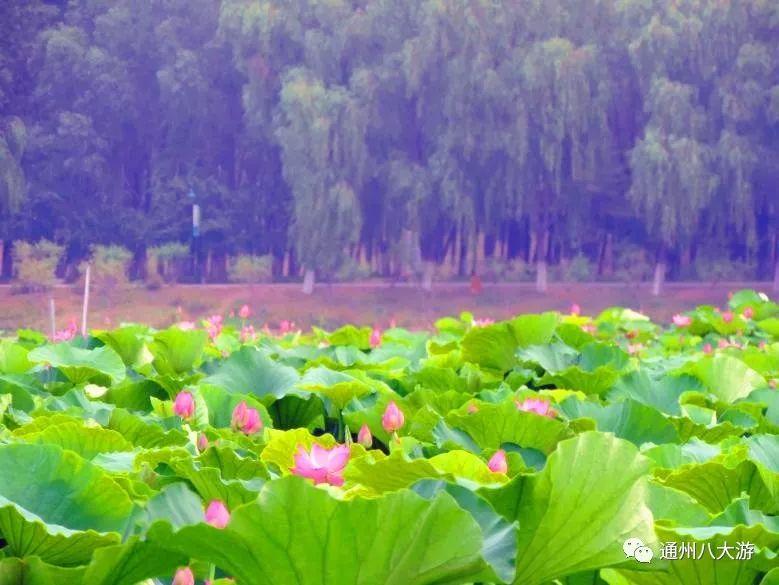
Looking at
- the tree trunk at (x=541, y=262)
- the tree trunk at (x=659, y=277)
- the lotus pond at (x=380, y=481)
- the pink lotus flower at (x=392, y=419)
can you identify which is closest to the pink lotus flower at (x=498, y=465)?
the lotus pond at (x=380, y=481)

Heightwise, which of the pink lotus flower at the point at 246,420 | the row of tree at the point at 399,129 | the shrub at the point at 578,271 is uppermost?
the row of tree at the point at 399,129

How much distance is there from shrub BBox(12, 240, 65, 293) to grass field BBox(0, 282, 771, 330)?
1.26 feet

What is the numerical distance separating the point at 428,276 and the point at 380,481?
30.1 metres

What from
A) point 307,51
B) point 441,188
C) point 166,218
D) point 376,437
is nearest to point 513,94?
point 441,188

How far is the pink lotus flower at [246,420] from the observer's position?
134 cm

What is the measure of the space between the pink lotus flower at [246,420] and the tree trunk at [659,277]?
95.1ft

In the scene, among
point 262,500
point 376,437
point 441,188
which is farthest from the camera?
point 441,188

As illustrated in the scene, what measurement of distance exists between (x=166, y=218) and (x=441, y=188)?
8.15 metres

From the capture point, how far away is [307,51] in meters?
29.5

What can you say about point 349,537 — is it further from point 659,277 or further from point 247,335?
point 659,277

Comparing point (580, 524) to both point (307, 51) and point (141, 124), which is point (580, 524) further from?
point (141, 124)

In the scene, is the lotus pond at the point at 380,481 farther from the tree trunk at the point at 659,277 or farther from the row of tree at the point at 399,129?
the tree trunk at the point at 659,277

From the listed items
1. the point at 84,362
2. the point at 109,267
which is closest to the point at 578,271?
the point at 109,267

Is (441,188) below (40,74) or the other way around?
below
